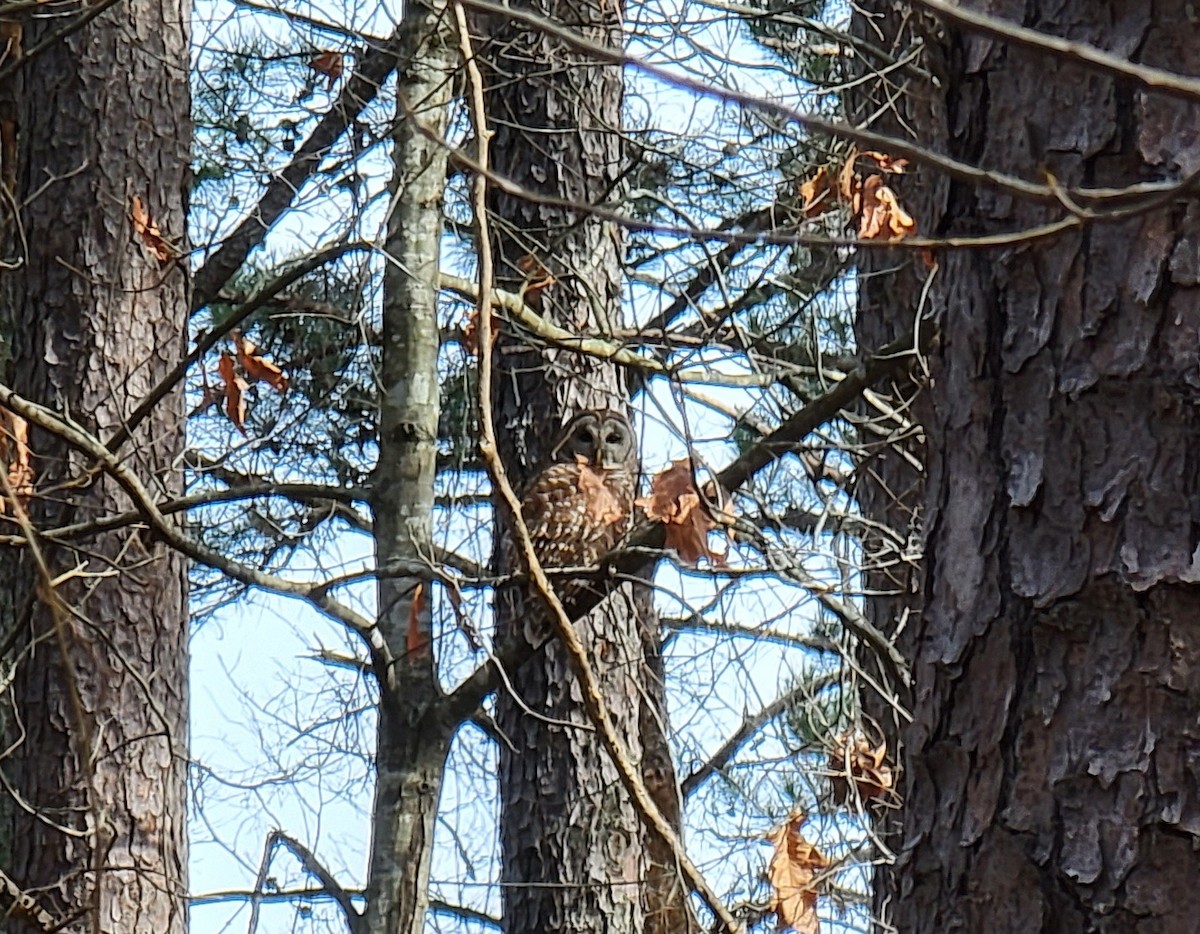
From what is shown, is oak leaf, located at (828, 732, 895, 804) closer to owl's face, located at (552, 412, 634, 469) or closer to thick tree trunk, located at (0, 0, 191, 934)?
owl's face, located at (552, 412, 634, 469)

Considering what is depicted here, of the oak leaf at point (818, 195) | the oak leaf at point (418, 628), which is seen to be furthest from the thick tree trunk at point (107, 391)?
the oak leaf at point (818, 195)

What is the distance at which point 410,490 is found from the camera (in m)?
4.52

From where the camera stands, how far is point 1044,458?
6.81 feet

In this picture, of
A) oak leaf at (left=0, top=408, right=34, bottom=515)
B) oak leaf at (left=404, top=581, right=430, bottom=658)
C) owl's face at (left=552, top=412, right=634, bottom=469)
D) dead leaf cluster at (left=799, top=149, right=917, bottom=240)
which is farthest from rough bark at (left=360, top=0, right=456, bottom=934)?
owl's face at (left=552, top=412, right=634, bottom=469)

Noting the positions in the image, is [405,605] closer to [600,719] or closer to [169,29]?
[600,719]

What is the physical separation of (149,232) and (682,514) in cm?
253

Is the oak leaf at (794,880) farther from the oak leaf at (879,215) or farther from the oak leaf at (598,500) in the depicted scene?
the oak leaf at (879,215)

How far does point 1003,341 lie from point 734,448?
16.7 ft

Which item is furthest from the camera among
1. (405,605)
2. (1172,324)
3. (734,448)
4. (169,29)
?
(734,448)

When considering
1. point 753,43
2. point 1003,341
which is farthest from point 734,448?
point 1003,341

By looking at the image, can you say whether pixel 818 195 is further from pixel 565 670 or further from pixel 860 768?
pixel 565 670

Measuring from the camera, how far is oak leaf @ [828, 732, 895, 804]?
457 cm

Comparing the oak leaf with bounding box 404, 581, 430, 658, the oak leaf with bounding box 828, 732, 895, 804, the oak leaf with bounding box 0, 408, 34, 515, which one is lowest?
the oak leaf with bounding box 828, 732, 895, 804

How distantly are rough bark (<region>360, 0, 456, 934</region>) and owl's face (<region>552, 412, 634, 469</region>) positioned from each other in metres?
1.48
